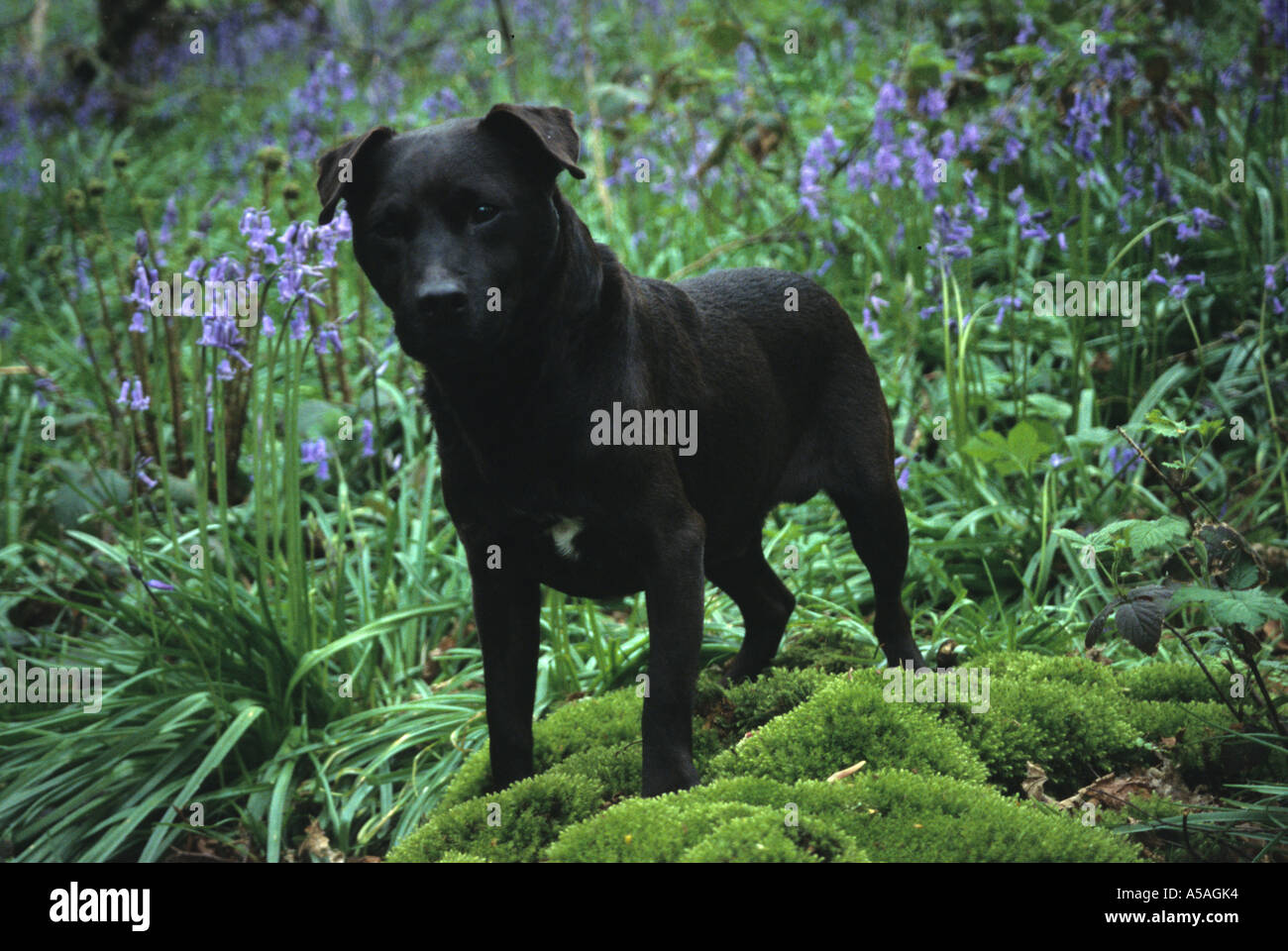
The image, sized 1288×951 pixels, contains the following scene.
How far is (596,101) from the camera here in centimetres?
641

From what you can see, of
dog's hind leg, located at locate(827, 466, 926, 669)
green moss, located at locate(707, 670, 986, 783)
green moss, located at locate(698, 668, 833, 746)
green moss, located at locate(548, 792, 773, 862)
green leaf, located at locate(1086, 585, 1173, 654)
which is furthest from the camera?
dog's hind leg, located at locate(827, 466, 926, 669)

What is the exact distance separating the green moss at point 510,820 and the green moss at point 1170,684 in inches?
56.8

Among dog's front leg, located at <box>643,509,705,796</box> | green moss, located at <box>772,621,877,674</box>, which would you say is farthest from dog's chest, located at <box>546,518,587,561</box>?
green moss, located at <box>772,621,877,674</box>

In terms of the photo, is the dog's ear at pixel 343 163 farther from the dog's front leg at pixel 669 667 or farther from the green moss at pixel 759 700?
the green moss at pixel 759 700

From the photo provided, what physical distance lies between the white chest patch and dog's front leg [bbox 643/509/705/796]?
168 millimetres

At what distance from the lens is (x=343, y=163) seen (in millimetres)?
2330

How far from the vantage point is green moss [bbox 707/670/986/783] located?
2551mm

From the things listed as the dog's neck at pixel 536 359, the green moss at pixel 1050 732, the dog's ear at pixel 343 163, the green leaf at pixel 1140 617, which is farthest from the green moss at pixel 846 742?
the dog's ear at pixel 343 163

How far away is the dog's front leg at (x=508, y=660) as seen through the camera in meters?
2.69

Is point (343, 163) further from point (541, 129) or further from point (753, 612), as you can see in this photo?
point (753, 612)

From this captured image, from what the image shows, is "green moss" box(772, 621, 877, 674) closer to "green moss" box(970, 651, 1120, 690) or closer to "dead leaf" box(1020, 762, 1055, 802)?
"green moss" box(970, 651, 1120, 690)

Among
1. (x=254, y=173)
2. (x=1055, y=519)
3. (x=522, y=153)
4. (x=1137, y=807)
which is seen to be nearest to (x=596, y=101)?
(x=254, y=173)

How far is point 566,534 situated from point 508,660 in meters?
0.39

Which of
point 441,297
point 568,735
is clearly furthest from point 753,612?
point 441,297
